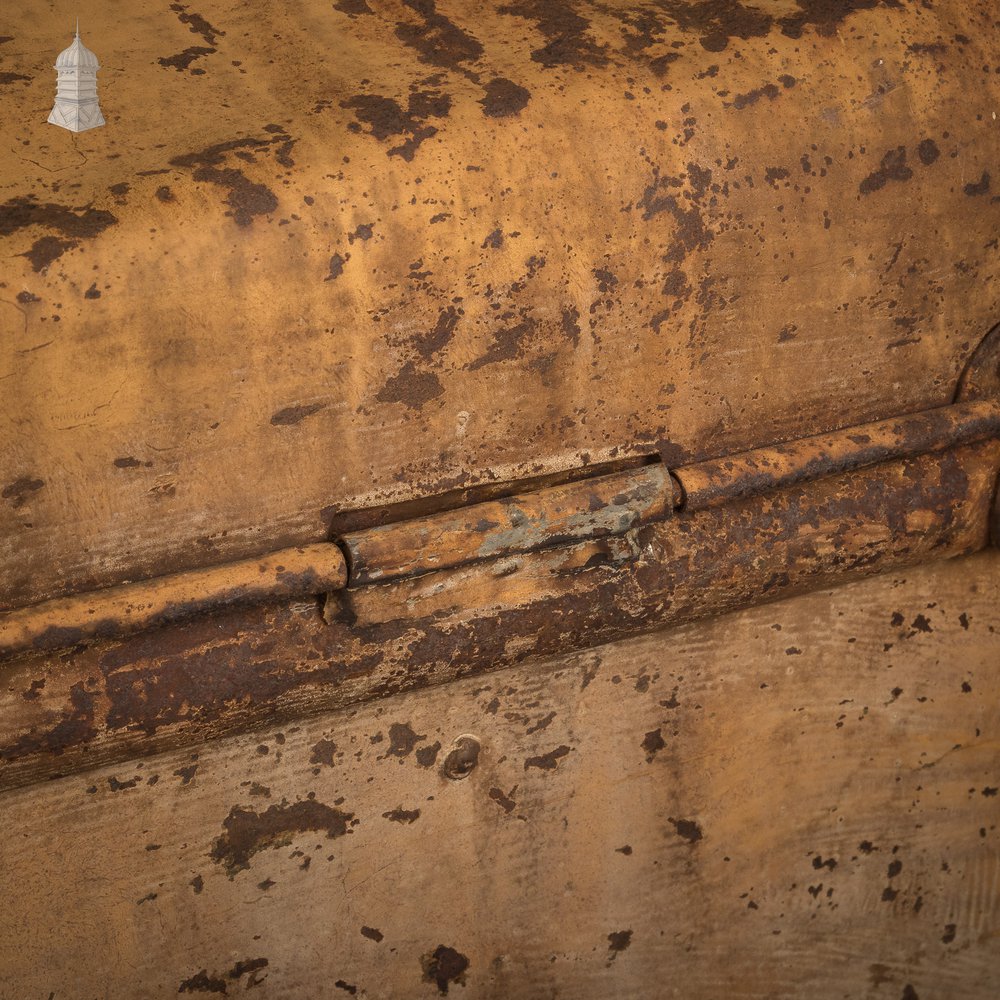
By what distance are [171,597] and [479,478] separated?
30 cm

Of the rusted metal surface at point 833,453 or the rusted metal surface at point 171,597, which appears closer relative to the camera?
the rusted metal surface at point 171,597

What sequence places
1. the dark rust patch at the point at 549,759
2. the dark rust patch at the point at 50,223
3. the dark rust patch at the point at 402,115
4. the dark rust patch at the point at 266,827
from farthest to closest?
the dark rust patch at the point at 549,759 → the dark rust patch at the point at 266,827 → the dark rust patch at the point at 402,115 → the dark rust patch at the point at 50,223

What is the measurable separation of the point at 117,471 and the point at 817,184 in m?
0.70

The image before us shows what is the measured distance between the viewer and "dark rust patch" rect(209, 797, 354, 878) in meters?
1.26

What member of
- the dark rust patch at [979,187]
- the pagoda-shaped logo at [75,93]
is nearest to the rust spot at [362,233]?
the pagoda-shaped logo at [75,93]

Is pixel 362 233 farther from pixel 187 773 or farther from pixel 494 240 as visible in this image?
pixel 187 773

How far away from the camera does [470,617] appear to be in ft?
4.07

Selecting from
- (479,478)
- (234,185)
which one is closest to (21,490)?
(234,185)

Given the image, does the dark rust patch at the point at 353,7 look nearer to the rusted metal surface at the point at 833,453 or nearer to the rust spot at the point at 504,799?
the rusted metal surface at the point at 833,453

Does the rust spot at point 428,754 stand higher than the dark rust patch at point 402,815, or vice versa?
the rust spot at point 428,754

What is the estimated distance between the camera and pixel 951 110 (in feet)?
4.27

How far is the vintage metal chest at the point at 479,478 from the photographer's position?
1114mm

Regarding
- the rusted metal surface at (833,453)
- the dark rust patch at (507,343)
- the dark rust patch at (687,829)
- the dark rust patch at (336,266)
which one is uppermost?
the dark rust patch at (336,266)

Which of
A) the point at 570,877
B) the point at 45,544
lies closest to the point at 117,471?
the point at 45,544
